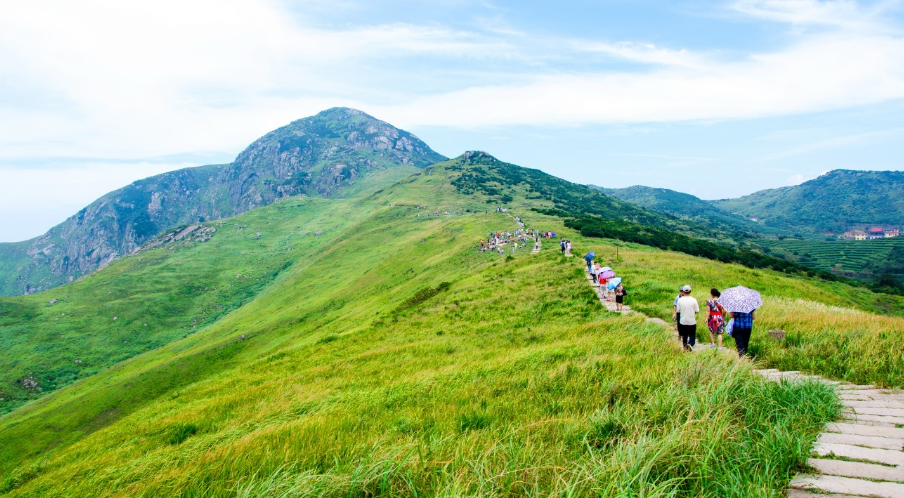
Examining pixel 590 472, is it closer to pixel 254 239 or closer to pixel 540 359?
pixel 540 359

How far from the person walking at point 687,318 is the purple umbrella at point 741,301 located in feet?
2.49

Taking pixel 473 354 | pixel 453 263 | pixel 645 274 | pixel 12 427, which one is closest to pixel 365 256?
pixel 453 263

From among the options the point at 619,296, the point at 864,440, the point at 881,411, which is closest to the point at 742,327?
the point at 881,411

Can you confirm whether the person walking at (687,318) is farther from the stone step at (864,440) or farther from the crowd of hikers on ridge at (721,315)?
the stone step at (864,440)

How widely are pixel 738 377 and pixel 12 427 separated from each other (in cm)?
7533

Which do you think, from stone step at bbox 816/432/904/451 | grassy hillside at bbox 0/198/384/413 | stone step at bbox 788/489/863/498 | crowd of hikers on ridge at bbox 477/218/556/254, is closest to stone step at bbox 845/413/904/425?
stone step at bbox 816/432/904/451

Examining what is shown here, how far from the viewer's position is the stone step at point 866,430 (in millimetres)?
5047

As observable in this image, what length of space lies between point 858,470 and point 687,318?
7.66 m

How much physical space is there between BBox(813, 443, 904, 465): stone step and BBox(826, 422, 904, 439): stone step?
53 centimetres

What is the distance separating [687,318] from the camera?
11.4 metres

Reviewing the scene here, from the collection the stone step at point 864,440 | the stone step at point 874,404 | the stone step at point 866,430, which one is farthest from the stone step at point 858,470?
the stone step at point 874,404

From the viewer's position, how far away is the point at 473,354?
13.6m

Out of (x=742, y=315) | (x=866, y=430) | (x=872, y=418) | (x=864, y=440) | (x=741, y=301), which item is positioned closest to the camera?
(x=864, y=440)

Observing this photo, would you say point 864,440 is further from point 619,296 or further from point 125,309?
point 125,309
